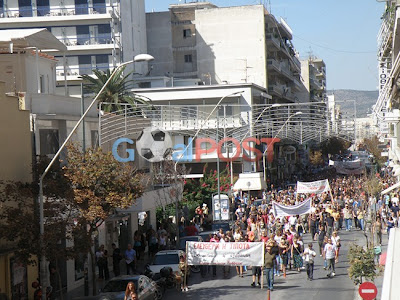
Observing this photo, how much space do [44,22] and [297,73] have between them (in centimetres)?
4797

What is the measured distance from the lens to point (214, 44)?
78438mm

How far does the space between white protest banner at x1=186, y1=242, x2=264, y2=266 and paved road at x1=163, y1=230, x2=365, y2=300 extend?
2.53ft

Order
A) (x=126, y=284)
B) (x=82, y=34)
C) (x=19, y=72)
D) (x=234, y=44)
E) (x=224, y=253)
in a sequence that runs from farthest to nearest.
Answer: (x=234, y=44) → (x=82, y=34) → (x=19, y=72) → (x=224, y=253) → (x=126, y=284)

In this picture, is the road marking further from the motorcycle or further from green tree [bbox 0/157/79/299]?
the motorcycle

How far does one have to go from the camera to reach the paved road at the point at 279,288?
2362 centimetres

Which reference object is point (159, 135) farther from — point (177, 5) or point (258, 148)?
point (177, 5)

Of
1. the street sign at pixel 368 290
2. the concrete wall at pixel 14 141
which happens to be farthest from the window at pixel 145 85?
the street sign at pixel 368 290

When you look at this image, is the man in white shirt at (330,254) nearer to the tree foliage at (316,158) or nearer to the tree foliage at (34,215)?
the tree foliage at (34,215)

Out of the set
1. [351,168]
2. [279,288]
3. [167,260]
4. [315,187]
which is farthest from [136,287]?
[351,168]

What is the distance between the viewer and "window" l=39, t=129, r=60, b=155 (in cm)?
2806

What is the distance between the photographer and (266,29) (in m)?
80.8

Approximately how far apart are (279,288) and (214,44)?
55.3 metres

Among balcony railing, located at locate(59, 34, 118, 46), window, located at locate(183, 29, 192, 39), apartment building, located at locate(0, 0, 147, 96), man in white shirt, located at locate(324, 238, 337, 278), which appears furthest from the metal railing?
man in white shirt, located at locate(324, 238, 337, 278)

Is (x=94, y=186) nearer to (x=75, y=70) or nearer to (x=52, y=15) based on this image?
(x=75, y=70)
